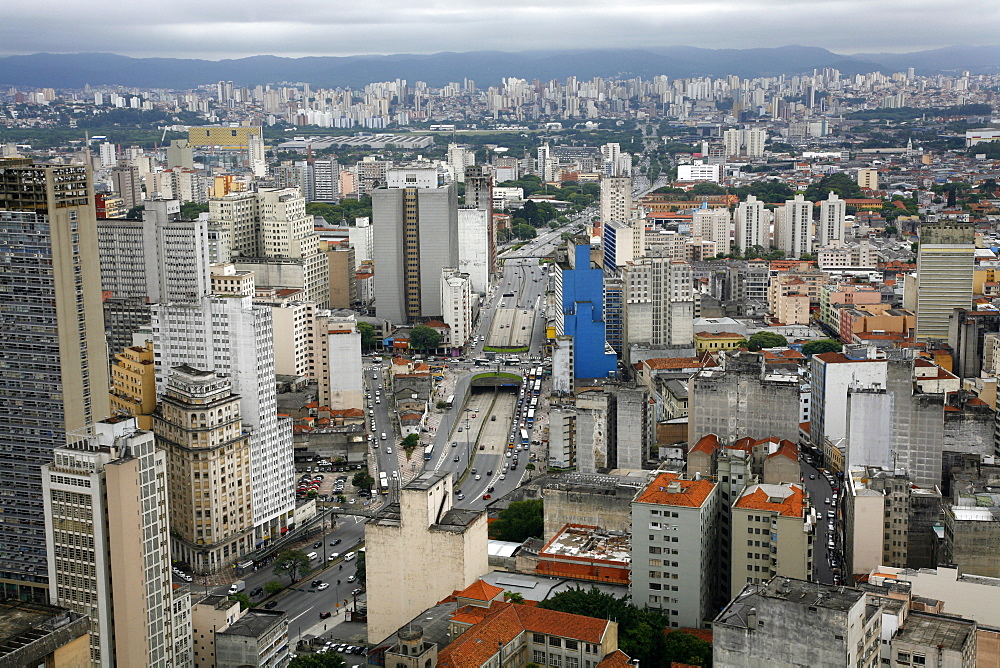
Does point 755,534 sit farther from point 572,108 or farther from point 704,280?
point 572,108

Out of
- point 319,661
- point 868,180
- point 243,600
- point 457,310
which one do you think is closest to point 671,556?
point 319,661

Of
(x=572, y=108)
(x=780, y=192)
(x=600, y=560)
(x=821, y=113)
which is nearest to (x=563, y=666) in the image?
(x=600, y=560)

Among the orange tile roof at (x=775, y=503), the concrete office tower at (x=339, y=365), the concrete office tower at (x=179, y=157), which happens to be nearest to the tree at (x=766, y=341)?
the concrete office tower at (x=339, y=365)

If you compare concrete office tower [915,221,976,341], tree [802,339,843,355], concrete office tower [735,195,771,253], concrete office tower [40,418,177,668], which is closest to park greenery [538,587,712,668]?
concrete office tower [40,418,177,668]

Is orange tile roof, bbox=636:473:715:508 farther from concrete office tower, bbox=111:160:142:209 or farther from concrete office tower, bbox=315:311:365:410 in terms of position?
concrete office tower, bbox=111:160:142:209

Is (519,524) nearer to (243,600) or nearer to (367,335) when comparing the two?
(243,600)

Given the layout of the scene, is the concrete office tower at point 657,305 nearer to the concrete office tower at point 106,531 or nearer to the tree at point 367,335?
the tree at point 367,335
